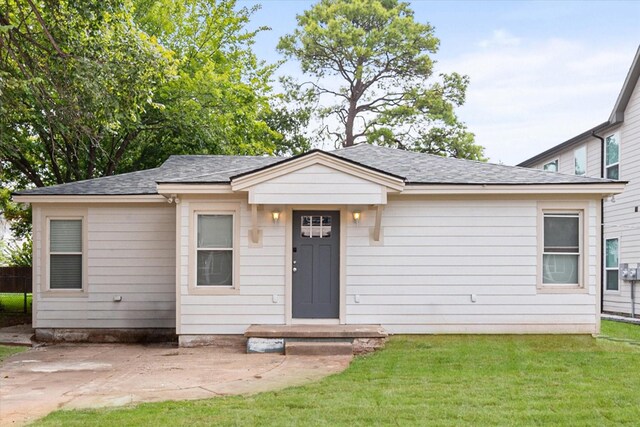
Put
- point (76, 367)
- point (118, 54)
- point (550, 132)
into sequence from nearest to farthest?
1. point (76, 367)
2. point (118, 54)
3. point (550, 132)

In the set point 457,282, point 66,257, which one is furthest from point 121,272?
point 457,282

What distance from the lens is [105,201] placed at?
33.2ft

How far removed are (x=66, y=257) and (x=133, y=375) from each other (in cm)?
418

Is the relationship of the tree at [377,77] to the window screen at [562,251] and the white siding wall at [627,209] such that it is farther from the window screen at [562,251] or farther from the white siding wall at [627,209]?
the window screen at [562,251]

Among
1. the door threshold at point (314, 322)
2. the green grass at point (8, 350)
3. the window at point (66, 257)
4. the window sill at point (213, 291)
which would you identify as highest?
the window at point (66, 257)

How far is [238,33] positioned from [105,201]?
34.5 ft

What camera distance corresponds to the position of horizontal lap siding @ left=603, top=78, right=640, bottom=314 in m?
13.7

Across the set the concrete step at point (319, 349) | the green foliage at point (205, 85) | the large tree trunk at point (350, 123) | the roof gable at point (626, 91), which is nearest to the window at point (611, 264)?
the roof gable at point (626, 91)

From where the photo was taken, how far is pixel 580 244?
9172 mm

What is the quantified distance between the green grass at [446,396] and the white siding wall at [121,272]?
14.5 ft

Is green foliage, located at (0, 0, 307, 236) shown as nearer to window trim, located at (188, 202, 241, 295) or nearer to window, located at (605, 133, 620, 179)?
window trim, located at (188, 202, 241, 295)

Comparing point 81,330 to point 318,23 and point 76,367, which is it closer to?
point 76,367

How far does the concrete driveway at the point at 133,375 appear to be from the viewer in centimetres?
573

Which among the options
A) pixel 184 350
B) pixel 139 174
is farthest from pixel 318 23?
pixel 184 350
